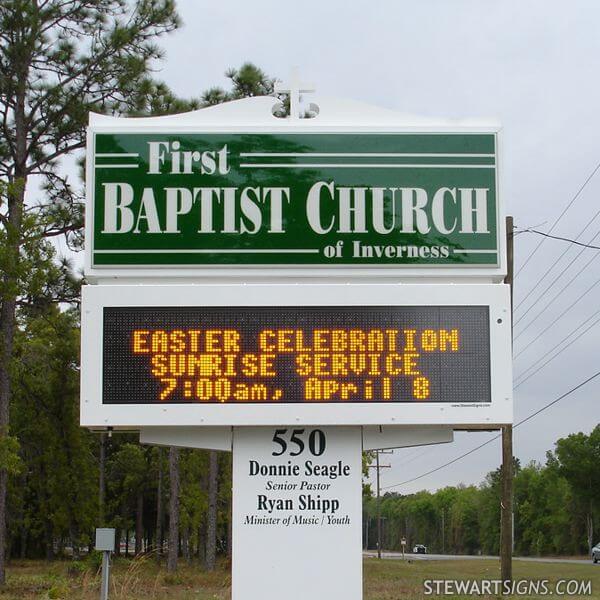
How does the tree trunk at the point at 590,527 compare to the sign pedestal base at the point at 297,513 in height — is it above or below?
below

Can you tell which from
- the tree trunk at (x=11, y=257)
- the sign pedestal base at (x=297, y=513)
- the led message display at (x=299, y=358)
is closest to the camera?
the led message display at (x=299, y=358)

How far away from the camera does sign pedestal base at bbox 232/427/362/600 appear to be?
322 inches

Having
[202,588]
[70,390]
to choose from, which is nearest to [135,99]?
[70,390]

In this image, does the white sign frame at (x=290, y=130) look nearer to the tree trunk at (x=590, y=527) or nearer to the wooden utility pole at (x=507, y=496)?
the wooden utility pole at (x=507, y=496)

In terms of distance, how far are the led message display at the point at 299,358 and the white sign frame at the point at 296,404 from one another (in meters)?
0.06

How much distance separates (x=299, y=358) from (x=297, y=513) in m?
1.33

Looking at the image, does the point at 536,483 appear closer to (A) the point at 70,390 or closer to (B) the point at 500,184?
(A) the point at 70,390

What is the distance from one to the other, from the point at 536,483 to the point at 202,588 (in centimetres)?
6593

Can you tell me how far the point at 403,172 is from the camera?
27.6 ft

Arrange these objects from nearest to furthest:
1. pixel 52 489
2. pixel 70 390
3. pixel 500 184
→ 1. pixel 500 184
2. pixel 70 390
3. pixel 52 489

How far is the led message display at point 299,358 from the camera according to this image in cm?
785

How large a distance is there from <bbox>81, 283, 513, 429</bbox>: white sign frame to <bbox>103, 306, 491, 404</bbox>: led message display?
0.06m

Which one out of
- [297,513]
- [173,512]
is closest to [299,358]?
[297,513]

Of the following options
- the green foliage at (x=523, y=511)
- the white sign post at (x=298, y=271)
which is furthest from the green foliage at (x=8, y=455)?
the green foliage at (x=523, y=511)
